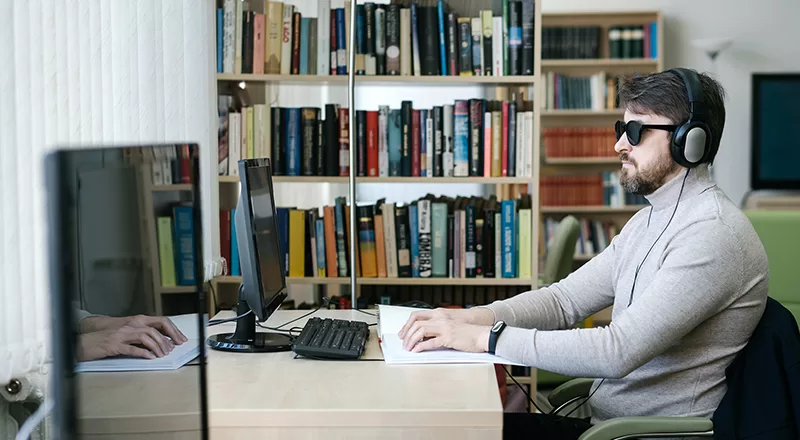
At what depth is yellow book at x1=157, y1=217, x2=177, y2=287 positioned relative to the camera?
943 millimetres

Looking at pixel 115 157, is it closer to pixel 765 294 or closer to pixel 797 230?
pixel 765 294

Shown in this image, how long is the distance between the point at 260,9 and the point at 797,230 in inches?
71.1

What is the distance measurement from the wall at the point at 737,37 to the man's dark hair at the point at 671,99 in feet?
16.3

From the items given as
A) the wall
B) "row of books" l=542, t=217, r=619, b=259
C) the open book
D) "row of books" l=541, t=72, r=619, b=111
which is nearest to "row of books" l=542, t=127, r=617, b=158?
"row of books" l=541, t=72, r=619, b=111

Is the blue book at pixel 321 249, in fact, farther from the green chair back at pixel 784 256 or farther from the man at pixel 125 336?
the man at pixel 125 336

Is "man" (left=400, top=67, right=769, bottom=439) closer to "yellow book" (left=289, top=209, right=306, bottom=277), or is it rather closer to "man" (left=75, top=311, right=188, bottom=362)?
"man" (left=75, top=311, right=188, bottom=362)

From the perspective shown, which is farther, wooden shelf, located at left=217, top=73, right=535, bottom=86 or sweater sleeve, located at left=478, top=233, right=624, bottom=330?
wooden shelf, located at left=217, top=73, right=535, bottom=86

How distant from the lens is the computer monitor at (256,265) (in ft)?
5.66

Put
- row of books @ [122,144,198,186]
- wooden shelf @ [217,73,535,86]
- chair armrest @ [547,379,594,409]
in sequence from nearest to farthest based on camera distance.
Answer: row of books @ [122,144,198,186] < chair armrest @ [547,379,594,409] < wooden shelf @ [217,73,535,86]

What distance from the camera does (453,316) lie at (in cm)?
190

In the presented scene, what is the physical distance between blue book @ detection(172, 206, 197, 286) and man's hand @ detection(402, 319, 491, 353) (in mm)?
799

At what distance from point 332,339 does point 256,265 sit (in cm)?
23

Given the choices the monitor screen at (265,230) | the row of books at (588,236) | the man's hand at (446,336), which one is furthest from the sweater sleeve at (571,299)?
the row of books at (588,236)

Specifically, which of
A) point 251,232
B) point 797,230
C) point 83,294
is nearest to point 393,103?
point 797,230
